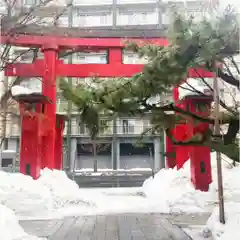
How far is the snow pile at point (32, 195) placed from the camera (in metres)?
3.97

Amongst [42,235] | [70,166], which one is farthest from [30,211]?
[70,166]

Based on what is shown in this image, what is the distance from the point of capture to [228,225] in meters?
2.38

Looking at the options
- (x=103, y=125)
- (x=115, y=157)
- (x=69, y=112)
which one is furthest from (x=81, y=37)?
(x=115, y=157)

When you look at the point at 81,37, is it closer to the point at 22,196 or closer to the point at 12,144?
the point at 22,196

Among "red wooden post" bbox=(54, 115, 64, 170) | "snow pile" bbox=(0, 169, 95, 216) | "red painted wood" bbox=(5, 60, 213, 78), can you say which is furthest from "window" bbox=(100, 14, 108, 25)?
"snow pile" bbox=(0, 169, 95, 216)

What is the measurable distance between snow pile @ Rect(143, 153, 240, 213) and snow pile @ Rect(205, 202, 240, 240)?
101 centimetres

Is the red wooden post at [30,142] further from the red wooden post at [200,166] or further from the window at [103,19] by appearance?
the red wooden post at [200,166]

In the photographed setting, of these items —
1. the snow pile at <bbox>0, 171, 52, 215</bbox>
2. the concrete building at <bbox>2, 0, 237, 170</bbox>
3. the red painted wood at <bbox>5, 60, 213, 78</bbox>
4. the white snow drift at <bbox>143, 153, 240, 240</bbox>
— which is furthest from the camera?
the red painted wood at <bbox>5, 60, 213, 78</bbox>

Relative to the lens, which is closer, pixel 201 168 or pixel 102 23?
pixel 201 168

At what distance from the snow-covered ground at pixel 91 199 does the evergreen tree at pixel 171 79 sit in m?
1.73

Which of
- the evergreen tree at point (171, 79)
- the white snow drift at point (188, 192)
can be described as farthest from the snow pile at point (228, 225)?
the evergreen tree at point (171, 79)

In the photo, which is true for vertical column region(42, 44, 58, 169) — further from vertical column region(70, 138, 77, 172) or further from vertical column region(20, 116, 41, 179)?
vertical column region(70, 138, 77, 172)

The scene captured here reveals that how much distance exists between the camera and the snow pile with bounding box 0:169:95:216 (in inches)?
156

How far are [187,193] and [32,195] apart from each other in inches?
82.9
